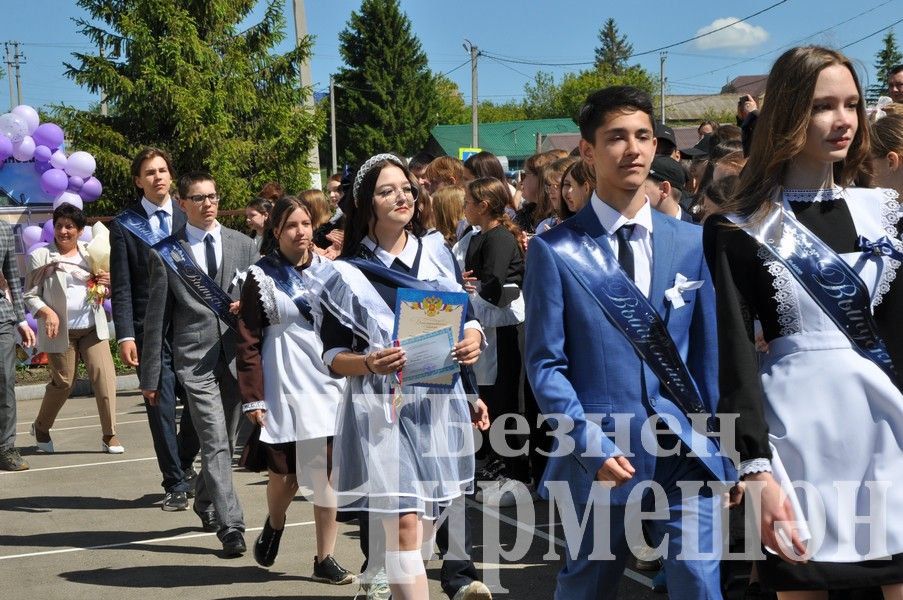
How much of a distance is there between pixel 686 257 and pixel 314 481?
10.4 feet

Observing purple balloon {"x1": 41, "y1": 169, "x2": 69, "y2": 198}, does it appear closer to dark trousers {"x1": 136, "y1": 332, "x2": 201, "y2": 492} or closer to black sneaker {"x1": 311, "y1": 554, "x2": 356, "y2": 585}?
dark trousers {"x1": 136, "y1": 332, "x2": 201, "y2": 492}

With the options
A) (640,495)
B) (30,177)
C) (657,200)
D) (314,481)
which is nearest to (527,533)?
(314,481)

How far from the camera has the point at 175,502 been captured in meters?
8.38

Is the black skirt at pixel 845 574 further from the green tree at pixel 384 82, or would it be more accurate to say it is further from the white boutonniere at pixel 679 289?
the green tree at pixel 384 82

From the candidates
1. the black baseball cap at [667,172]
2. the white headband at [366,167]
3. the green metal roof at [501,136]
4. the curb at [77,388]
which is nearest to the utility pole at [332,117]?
the green metal roof at [501,136]

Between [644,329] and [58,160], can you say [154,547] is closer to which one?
[644,329]

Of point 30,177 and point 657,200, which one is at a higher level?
point 30,177

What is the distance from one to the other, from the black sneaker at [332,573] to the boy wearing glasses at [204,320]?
91cm

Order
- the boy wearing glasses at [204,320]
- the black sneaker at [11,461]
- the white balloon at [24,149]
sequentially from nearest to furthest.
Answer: the boy wearing glasses at [204,320] < the black sneaker at [11,461] < the white balloon at [24,149]

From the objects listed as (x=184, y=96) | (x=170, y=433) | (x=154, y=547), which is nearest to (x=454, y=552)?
(x=154, y=547)

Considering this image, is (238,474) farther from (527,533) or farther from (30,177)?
(30,177)

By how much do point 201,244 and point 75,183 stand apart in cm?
1111

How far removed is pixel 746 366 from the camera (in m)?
3.15

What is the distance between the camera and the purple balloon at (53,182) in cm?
1720
